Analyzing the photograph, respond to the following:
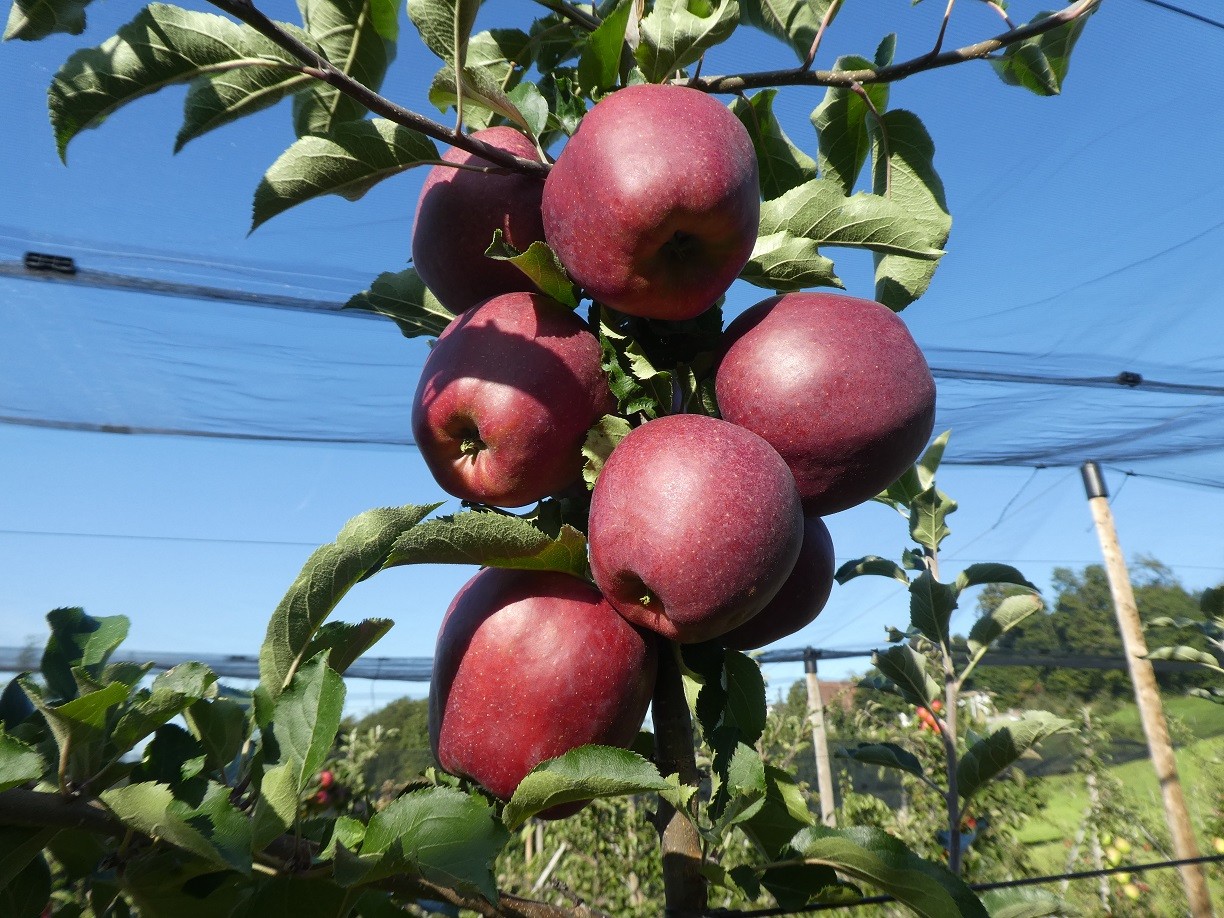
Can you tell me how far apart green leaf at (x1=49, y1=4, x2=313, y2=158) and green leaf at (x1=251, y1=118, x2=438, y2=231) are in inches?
3.4

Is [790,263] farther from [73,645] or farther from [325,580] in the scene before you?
[73,645]

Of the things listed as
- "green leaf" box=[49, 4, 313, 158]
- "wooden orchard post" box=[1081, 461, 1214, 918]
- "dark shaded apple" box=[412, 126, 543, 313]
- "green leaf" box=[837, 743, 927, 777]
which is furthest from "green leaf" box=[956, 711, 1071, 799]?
"wooden orchard post" box=[1081, 461, 1214, 918]

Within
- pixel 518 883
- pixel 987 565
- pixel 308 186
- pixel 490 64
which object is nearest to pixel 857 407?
pixel 308 186

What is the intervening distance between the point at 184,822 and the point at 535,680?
240 mm

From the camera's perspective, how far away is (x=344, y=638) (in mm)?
621

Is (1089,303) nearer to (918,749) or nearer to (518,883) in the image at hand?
(918,749)

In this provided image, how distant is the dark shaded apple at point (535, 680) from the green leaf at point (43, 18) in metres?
0.48

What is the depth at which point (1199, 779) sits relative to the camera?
5484 mm

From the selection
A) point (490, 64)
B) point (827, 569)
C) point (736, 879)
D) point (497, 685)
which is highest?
point (490, 64)

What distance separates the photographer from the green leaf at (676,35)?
0.66m

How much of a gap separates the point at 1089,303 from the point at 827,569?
198 inches

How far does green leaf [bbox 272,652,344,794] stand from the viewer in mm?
493

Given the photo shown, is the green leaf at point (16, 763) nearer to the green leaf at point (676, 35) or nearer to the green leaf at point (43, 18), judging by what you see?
the green leaf at point (43, 18)

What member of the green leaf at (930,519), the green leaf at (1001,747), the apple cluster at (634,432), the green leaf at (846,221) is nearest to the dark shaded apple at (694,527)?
the apple cluster at (634,432)
